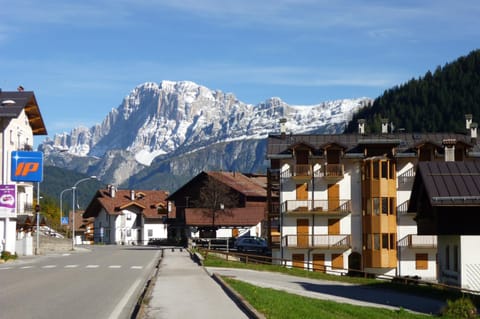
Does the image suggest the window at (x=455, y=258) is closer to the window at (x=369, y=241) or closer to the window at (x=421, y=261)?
the window at (x=369, y=241)

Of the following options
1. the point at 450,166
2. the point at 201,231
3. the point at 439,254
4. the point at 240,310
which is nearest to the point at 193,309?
the point at 240,310

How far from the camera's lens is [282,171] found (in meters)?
68.2

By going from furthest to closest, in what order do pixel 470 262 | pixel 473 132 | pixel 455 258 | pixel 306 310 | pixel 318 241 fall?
pixel 473 132, pixel 318 241, pixel 455 258, pixel 470 262, pixel 306 310

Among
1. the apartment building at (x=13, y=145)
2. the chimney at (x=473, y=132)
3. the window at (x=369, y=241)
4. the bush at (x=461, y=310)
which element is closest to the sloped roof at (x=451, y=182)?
the bush at (x=461, y=310)

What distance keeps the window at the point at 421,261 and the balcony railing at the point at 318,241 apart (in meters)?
5.41

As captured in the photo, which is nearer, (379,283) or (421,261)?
(379,283)

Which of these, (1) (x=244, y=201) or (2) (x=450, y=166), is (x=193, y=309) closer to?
(2) (x=450, y=166)

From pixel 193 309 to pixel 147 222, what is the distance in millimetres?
121401

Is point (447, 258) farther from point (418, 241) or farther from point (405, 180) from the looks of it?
point (405, 180)

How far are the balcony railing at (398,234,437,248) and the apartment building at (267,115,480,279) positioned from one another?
0.26 ft

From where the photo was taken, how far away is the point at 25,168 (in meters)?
68.9

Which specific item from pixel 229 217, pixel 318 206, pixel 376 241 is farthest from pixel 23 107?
pixel 229 217

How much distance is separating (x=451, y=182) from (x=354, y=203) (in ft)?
109

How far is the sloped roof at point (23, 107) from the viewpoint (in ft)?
225
